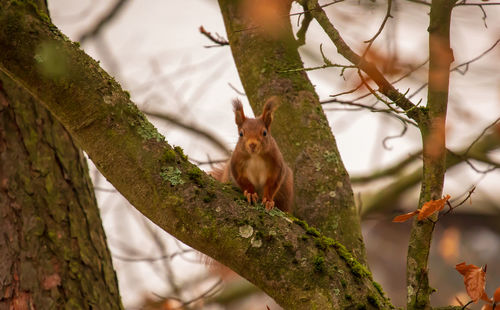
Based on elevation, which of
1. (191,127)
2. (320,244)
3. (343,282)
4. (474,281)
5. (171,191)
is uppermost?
(191,127)

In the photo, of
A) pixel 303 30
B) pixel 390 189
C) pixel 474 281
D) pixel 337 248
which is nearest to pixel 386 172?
pixel 390 189

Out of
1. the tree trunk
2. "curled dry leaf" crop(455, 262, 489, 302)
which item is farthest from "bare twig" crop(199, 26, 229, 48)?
"curled dry leaf" crop(455, 262, 489, 302)

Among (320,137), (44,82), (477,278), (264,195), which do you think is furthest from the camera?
(264,195)

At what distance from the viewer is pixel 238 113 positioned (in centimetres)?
262

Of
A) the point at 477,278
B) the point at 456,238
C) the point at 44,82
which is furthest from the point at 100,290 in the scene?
the point at 456,238

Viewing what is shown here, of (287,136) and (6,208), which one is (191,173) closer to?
(287,136)

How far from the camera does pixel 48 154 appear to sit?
8.02ft

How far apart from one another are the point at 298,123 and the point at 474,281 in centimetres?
105

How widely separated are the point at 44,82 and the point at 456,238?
4.35 meters

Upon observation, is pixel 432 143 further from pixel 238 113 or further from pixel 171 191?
pixel 238 113

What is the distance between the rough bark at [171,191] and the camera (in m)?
1.61

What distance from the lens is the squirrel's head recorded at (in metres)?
2.37

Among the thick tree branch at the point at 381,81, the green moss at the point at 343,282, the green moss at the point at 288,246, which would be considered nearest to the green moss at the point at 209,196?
the green moss at the point at 288,246

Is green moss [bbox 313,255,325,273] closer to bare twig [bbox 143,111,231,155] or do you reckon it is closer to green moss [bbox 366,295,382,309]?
green moss [bbox 366,295,382,309]
